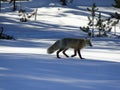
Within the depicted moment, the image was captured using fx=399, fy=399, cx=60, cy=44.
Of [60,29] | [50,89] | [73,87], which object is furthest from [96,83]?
[60,29]

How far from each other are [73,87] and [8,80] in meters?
1.10

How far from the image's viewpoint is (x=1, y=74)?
23.6 feet

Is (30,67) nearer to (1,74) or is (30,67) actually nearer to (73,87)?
(1,74)

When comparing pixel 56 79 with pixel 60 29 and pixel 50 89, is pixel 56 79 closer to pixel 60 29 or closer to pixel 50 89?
pixel 50 89

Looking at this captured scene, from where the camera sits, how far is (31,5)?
42812 mm

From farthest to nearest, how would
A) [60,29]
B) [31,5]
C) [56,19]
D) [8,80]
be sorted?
[31,5]
[56,19]
[60,29]
[8,80]

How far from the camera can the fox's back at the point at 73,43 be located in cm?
1145

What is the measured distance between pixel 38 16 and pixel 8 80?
1178 inches

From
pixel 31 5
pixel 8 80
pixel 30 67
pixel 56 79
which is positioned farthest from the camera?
pixel 31 5

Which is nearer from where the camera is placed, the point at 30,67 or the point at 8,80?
the point at 8,80

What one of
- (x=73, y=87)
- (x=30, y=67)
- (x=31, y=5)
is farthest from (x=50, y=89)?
(x=31, y=5)

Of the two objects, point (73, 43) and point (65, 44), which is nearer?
point (65, 44)

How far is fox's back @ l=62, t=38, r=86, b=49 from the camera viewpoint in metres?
11.4

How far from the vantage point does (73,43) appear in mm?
11617
